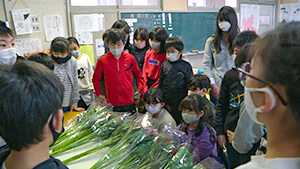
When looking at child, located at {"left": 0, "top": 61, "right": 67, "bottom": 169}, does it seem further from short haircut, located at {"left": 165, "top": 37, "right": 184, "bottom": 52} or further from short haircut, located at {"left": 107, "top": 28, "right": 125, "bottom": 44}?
short haircut, located at {"left": 165, "top": 37, "right": 184, "bottom": 52}

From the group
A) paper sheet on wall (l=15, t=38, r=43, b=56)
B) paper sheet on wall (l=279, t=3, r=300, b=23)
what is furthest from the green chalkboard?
paper sheet on wall (l=279, t=3, r=300, b=23)

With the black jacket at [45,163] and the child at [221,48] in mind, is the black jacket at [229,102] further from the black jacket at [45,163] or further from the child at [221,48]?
the black jacket at [45,163]

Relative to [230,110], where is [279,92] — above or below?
above

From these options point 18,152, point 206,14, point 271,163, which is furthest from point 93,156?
point 206,14

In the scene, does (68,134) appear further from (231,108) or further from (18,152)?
(231,108)

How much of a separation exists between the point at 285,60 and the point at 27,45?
3401mm

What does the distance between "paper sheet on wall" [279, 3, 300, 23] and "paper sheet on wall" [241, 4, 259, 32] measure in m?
0.62

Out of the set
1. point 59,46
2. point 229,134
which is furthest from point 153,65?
point 229,134

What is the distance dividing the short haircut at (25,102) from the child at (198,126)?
4.20ft

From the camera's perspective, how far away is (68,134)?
1.43 metres

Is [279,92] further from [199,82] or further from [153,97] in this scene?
[199,82]

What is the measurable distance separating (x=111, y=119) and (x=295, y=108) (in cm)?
115

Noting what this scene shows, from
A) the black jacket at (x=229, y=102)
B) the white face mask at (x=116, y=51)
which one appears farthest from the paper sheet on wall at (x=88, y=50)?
the black jacket at (x=229, y=102)

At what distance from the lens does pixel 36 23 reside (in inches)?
130
